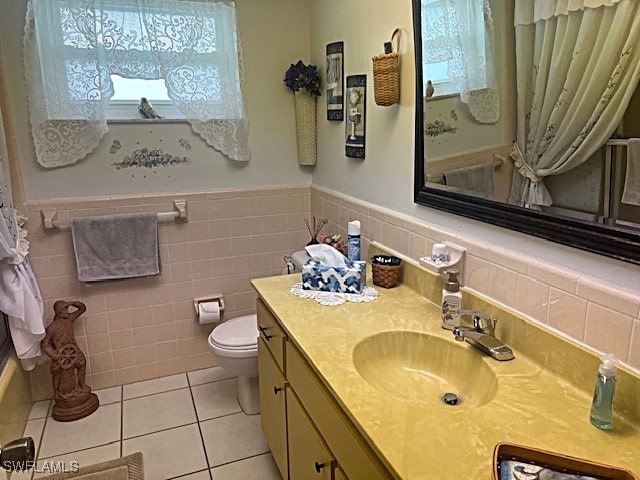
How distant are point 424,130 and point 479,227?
0.44 meters

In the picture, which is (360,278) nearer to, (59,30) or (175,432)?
(175,432)

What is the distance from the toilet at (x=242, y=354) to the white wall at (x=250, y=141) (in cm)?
82

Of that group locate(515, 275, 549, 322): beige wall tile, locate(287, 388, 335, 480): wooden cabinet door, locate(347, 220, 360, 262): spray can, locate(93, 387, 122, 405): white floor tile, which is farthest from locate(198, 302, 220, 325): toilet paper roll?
locate(515, 275, 549, 322): beige wall tile

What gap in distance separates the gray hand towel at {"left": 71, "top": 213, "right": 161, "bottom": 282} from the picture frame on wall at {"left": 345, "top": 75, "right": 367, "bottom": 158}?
3.68 ft

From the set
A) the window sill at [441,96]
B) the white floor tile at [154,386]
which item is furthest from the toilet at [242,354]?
the window sill at [441,96]

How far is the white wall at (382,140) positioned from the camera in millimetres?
1474

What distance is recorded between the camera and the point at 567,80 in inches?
45.1

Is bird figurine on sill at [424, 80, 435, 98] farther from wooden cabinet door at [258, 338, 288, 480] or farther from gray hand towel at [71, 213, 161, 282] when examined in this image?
gray hand towel at [71, 213, 161, 282]

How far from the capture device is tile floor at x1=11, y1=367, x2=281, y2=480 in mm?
2107

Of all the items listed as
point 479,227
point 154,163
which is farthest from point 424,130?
point 154,163

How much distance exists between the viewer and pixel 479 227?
5.02ft

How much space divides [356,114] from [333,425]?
143 centimetres

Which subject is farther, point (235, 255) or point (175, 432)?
point (235, 255)

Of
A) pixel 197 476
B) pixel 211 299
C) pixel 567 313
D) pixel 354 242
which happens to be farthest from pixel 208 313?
pixel 567 313
